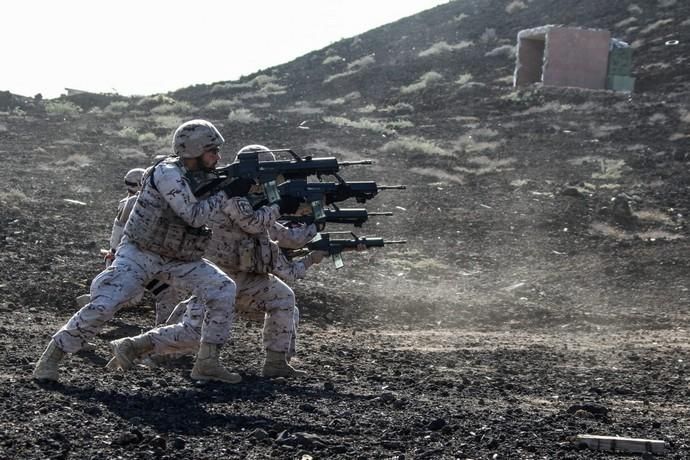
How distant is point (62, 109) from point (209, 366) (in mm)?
23951

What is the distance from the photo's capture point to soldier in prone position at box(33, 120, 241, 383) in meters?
6.83

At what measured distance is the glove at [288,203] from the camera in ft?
26.1

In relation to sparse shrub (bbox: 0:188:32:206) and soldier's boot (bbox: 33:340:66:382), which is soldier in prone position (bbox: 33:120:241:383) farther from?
sparse shrub (bbox: 0:188:32:206)

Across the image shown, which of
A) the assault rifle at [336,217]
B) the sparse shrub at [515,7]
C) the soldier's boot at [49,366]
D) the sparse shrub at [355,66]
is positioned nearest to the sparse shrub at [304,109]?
the sparse shrub at [355,66]

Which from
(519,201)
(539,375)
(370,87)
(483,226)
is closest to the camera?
(539,375)

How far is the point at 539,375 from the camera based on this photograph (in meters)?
8.76

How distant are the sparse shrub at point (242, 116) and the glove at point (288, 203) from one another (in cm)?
2039

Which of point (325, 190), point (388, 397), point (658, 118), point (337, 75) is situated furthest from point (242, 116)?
point (388, 397)

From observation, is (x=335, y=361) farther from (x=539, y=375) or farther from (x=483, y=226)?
(x=483, y=226)

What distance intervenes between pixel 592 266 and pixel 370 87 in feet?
71.5

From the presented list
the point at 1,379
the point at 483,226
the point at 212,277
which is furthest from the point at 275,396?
the point at 483,226

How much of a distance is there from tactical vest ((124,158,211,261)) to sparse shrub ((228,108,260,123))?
69.8ft

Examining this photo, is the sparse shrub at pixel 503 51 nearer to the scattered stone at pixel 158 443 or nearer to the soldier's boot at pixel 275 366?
A: the soldier's boot at pixel 275 366

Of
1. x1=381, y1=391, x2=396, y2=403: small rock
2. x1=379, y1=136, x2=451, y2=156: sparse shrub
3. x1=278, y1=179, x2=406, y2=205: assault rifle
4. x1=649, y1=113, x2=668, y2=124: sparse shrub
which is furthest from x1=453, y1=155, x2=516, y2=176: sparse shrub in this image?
x1=381, y1=391, x2=396, y2=403: small rock
